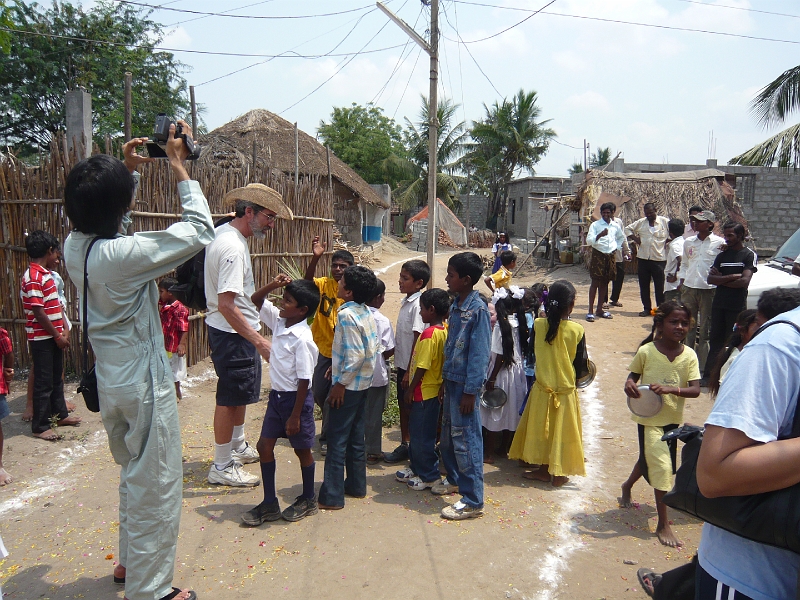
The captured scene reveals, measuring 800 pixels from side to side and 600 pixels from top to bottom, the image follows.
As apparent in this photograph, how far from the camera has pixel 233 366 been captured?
167 inches

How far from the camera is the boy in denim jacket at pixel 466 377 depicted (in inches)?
155

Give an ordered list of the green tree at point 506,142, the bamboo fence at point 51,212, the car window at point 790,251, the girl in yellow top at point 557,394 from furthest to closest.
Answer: the green tree at point 506,142 < the car window at point 790,251 < the bamboo fence at point 51,212 < the girl in yellow top at point 557,394

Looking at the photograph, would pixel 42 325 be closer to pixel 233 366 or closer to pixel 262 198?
pixel 233 366

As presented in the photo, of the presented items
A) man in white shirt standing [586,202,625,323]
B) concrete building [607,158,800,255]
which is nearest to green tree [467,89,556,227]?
concrete building [607,158,800,255]

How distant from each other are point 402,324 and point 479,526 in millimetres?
1822

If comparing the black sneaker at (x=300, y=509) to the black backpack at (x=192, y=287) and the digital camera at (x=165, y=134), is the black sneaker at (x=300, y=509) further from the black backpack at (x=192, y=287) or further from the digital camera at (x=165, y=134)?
the digital camera at (x=165, y=134)

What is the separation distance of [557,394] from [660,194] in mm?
12468

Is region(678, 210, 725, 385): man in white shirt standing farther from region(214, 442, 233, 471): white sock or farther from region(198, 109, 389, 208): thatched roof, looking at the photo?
region(198, 109, 389, 208): thatched roof

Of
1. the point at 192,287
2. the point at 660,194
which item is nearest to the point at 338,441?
the point at 192,287

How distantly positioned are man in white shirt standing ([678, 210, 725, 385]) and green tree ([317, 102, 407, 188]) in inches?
1233

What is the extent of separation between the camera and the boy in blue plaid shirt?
3.98 m

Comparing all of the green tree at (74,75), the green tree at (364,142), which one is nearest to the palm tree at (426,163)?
the green tree at (364,142)

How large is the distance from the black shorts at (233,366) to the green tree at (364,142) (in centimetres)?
3454

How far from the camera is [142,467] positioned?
2.71 meters
